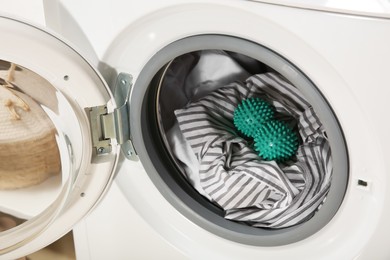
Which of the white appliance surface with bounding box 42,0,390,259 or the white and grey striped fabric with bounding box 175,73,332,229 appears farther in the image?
the white and grey striped fabric with bounding box 175,73,332,229

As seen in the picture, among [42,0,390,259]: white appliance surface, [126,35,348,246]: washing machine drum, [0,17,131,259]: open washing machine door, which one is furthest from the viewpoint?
[126,35,348,246]: washing machine drum

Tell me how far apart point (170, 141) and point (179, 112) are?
72 mm

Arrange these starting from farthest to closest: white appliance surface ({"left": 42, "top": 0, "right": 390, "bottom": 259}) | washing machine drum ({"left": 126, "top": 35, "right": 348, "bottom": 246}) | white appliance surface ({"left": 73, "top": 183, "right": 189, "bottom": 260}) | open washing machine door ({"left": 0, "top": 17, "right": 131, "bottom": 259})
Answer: white appliance surface ({"left": 73, "top": 183, "right": 189, "bottom": 260}), washing machine drum ({"left": 126, "top": 35, "right": 348, "bottom": 246}), open washing machine door ({"left": 0, "top": 17, "right": 131, "bottom": 259}), white appliance surface ({"left": 42, "top": 0, "right": 390, "bottom": 259})

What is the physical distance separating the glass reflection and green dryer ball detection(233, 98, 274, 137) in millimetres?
381


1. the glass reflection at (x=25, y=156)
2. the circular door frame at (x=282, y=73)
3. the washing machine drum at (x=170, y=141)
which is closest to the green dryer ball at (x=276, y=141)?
the washing machine drum at (x=170, y=141)

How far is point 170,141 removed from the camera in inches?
47.4

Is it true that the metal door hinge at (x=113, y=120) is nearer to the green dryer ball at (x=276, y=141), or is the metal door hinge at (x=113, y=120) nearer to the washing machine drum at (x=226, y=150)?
the washing machine drum at (x=226, y=150)

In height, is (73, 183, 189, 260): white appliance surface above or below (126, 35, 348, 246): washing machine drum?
below

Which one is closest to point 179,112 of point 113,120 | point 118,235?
point 113,120

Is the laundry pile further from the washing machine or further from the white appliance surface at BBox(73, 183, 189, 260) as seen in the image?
the white appliance surface at BBox(73, 183, 189, 260)

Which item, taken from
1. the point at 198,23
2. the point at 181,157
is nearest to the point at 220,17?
the point at 198,23

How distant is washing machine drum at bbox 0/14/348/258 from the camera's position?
0.94 metres

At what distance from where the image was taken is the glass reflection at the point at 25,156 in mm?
1062

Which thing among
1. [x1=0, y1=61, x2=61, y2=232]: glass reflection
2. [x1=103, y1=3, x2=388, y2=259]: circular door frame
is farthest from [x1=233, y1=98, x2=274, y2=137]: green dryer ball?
[x1=0, y1=61, x2=61, y2=232]: glass reflection
